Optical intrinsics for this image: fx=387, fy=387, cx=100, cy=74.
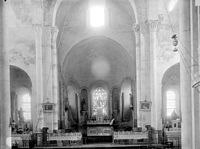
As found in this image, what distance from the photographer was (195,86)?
17141 mm

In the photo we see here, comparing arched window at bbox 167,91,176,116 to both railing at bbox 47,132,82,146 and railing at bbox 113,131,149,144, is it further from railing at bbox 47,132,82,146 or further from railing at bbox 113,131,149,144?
railing at bbox 47,132,82,146

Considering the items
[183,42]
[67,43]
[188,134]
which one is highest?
[67,43]

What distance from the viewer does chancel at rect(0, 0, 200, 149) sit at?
61.3ft

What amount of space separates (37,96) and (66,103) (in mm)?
8968

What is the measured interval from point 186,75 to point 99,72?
26.2 metres

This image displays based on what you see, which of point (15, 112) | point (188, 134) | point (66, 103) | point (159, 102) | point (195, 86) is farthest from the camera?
point (66, 103)

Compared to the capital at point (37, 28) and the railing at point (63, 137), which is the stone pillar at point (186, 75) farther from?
the capital at point (37, 28)

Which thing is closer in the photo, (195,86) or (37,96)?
(195,86)

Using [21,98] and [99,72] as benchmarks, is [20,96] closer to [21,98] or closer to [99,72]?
[21,98]

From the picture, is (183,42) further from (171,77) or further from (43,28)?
(171,77)

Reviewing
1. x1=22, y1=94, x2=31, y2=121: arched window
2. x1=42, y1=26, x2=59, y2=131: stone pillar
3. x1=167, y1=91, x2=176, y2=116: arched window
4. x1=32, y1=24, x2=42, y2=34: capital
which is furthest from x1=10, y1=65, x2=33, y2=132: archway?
x1=167, y1=91, x2=176, y2=116: arched window

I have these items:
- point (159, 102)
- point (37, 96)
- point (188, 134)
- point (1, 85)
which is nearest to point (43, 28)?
point (37, 96)

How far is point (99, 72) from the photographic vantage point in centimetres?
4459

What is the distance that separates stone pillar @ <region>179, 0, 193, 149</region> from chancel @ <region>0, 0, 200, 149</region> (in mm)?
47
